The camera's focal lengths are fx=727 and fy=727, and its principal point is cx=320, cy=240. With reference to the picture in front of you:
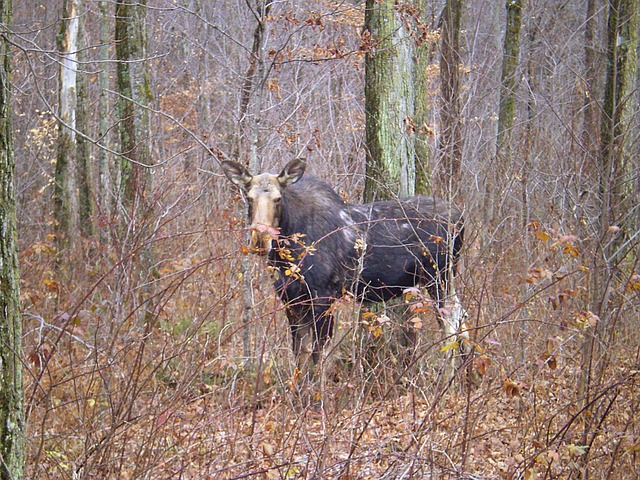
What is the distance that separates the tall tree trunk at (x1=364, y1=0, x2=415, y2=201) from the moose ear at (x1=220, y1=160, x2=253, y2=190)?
161 cm

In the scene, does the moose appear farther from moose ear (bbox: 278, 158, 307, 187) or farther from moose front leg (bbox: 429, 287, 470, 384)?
moose front leg (bbox: 429, 287, 470, 384)

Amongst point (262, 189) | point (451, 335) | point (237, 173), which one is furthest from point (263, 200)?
point (451, 335)

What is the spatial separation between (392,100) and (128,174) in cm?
354

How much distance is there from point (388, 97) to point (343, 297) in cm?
336

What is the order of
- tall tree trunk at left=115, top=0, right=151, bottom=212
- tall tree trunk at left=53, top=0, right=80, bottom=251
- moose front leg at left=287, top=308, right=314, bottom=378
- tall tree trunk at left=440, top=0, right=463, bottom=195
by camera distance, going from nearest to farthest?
tall tree trunk at left=440, top=0, right=463, bottom=195, moose front leg at left=287, top=308, right=314, bottom=378, tall tree trunk at left=115, top=0, right=151, bottom=212, tall tree trunk at left=53, top=0, right=80, bottom=251

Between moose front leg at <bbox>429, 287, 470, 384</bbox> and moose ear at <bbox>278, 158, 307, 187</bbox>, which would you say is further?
moose ear at <bbox>278, 158, 307, 187</bbox>

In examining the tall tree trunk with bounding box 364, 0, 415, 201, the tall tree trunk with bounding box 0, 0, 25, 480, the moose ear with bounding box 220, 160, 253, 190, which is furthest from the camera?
the tall tree trunk with bounding box 364, 0, 415, 201

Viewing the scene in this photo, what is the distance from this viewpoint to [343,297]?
19.4ft

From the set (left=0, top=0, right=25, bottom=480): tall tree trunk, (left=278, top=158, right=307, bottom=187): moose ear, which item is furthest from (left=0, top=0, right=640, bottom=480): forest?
(left=278, top=158, right=307, bottom=187): moose ear

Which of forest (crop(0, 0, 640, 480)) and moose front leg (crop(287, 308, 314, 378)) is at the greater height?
forest (crop(0, 0, 640, 480))

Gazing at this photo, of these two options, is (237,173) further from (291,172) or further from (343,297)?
(343,297)

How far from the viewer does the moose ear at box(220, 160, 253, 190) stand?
730cm

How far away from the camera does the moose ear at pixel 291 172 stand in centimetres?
775

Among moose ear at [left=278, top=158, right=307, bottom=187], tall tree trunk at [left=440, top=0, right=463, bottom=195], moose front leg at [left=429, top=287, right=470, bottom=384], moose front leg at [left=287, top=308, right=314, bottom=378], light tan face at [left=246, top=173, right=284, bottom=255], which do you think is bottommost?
moose front leg at [left=287, top=308, right=314, bottom=378]
